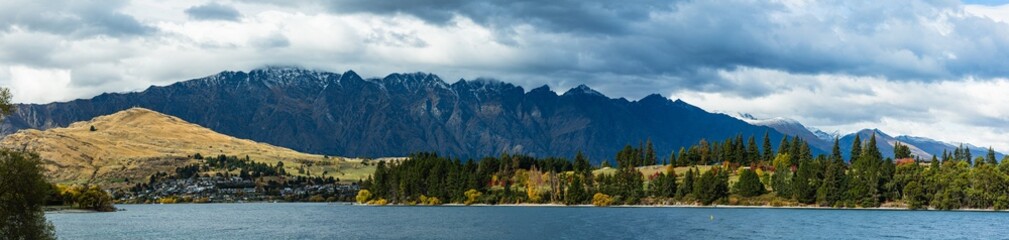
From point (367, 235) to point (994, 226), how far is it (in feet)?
398

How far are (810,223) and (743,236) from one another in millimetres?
45169

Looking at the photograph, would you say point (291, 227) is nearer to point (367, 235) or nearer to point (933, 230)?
point (367, 235)

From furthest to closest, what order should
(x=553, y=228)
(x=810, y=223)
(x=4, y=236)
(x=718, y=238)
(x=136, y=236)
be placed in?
(x=810, y=223) < (x=553, y=228) < (x=136, y=236) < (x=718, y=238) < (x=4, y=236)

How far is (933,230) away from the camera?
170000mm

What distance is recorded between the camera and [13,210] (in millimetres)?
85750

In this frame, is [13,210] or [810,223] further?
[810,223]

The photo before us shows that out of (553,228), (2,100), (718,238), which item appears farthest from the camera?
(553,228)

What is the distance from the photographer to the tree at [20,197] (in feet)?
278

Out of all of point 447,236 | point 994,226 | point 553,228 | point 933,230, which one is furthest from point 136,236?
point 994,226

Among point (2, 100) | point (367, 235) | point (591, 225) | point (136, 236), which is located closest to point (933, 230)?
point (591, 225)

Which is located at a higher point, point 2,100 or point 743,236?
point 2,100

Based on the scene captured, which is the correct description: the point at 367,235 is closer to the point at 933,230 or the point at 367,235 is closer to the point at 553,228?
the point at 553,228

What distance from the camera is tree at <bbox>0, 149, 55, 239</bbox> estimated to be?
84.8 metres

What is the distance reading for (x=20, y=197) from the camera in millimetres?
85812
